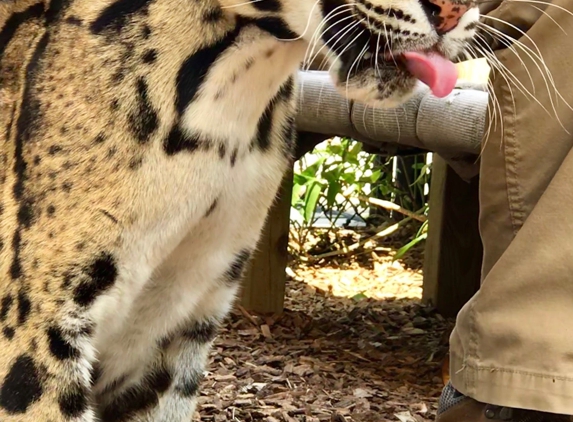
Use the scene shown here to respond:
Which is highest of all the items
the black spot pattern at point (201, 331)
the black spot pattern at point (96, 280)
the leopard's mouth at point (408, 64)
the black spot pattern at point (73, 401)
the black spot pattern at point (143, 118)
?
the leopard's mouth at point (408, 64)

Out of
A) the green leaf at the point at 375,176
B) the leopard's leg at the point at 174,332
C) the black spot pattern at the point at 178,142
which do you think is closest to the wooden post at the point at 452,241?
the green leaf at the point at 375,176

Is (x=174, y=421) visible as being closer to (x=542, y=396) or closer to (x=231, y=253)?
(x=231, y=253)

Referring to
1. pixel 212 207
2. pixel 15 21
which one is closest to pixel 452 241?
pixel 212 207

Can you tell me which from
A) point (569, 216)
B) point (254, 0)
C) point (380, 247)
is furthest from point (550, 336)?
point (380, 247)

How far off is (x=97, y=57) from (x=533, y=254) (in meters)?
1.07

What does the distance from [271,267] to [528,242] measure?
209 cm

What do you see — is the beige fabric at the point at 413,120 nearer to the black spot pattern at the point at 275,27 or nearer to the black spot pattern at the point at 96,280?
the black spot pattern at the point at 275,27

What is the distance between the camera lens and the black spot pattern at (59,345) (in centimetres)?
198

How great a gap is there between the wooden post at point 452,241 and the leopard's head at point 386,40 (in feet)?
7.40

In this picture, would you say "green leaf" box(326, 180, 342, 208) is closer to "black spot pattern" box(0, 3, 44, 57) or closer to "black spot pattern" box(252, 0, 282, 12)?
"black spot pattern" box(0, 3, 44, 57)

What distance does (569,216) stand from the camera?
2.12m

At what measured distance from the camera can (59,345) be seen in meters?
1.99

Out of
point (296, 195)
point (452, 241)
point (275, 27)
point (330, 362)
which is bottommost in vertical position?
point (296, 195)

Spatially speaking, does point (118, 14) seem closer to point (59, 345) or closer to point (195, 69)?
point (195, 69)
